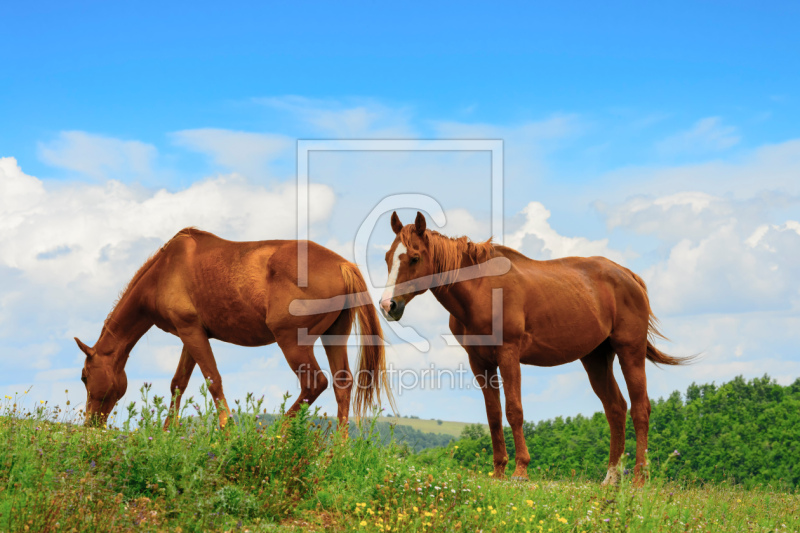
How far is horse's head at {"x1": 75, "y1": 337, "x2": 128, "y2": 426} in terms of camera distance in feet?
38.7

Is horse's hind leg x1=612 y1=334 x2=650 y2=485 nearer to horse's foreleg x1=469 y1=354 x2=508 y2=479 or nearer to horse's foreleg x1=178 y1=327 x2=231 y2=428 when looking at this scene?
horse's foreleg x1=469 y1=354 x2=508 y2=479

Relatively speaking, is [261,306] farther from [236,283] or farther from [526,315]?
[526,315]

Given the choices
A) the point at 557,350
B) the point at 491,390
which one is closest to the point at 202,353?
the point at 491,390

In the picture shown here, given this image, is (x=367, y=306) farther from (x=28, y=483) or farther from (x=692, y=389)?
(x=692, y=389)

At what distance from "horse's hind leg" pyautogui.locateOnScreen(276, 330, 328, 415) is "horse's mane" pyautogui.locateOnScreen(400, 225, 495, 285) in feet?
8.21

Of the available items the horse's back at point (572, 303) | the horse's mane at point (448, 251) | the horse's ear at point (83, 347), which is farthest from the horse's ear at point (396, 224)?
the horse's ear at point (83, 347)

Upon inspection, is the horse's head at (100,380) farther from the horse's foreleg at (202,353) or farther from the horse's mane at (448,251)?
the horse's mane at (448,251)

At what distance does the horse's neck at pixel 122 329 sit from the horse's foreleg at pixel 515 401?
666cm

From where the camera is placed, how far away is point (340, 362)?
10.4 m

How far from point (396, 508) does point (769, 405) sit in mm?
32059

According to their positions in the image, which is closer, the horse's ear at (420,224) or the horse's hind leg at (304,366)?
the horse's ear at (420,224)

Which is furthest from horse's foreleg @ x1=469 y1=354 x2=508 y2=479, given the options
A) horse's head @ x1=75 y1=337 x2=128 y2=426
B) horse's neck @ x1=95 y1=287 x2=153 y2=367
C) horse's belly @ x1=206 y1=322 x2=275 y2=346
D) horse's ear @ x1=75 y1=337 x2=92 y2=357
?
horse's ear @ x1=75 y1=337 x2=92 y2=357

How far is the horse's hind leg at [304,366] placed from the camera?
390 inches

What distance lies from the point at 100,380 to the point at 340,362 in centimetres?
465
